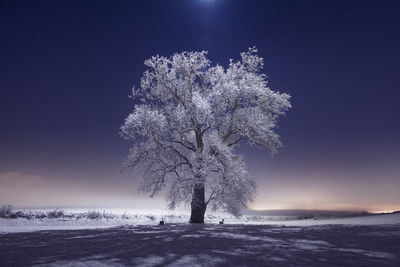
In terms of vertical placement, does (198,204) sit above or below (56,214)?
above

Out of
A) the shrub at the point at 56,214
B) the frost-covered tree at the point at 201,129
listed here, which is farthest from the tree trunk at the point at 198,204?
the shrub at the point at 56,214

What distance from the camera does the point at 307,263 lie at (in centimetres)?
562

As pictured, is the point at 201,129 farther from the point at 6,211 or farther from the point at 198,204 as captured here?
the point at 6,211

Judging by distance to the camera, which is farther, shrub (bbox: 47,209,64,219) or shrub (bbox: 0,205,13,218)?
shrub (bbox: 47,209,64,219)

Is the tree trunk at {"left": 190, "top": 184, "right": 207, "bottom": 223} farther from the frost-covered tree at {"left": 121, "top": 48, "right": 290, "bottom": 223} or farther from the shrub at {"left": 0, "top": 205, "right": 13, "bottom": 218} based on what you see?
the shrub at {"left": 0, "top": 205, "right": 13, "bottom": 218}

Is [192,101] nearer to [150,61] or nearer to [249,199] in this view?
[150,61]

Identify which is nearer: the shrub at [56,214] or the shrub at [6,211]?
the shrub at [6,211]

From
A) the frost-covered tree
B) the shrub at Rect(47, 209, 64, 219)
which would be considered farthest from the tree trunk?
the shrub at Rect(47, 209, 64, 219)

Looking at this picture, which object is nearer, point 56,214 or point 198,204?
point 198,204

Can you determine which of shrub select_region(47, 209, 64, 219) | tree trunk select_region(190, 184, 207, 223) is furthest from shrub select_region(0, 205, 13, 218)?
tree trunk select_region(190, 184, 207, 223)

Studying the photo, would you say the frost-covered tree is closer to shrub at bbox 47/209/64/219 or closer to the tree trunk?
the tree trunk

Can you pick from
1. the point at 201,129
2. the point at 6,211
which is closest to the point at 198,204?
the point at 201,129

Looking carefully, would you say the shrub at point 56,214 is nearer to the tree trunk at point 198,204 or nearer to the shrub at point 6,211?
the shrub at point 6,211

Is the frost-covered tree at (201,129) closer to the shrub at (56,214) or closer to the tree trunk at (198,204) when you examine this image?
the tree trunk at (198,204)
